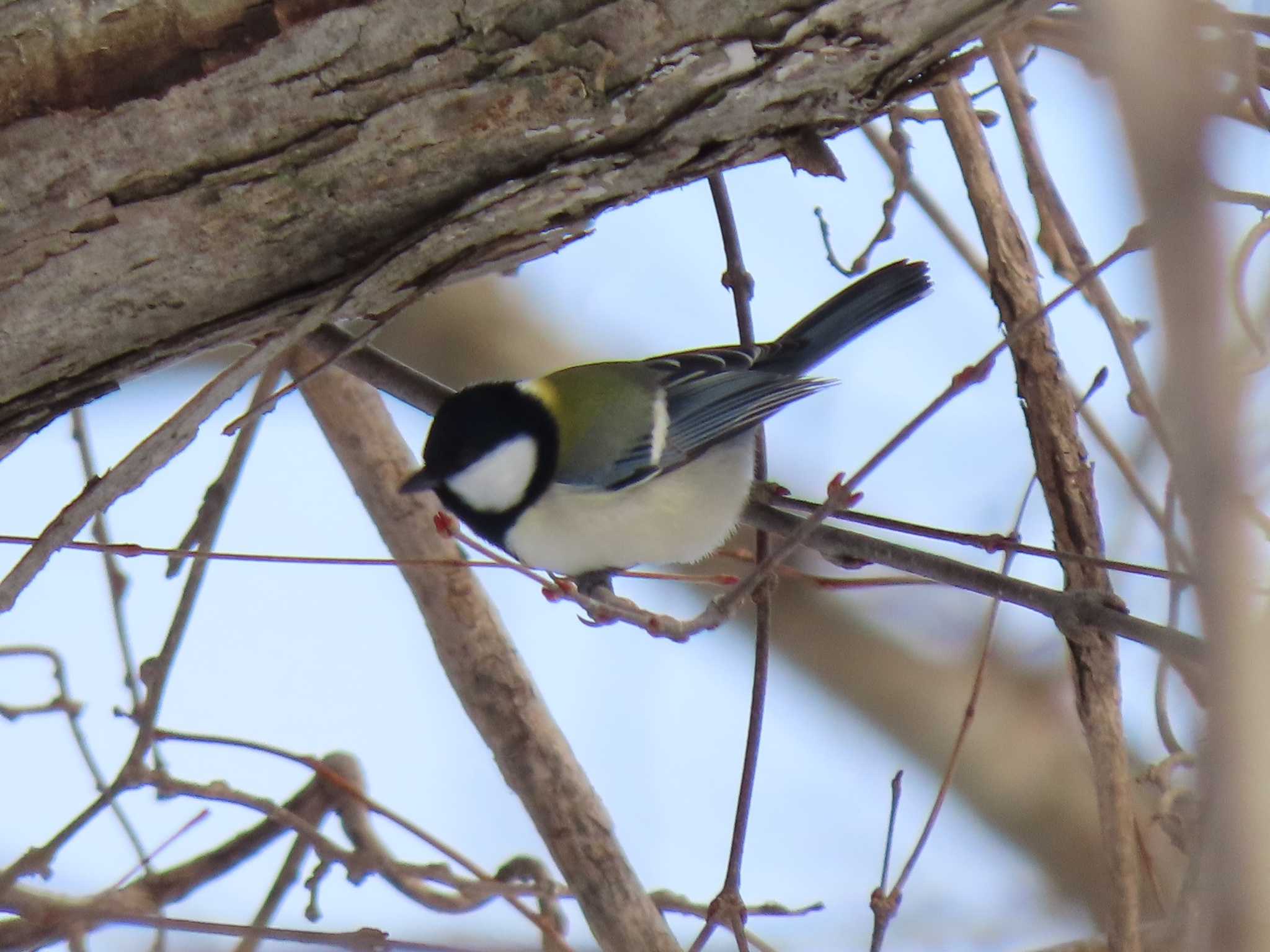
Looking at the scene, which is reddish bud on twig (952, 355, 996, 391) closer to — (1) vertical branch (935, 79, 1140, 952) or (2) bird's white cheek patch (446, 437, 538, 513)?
(1) vertical branch (935, 79, 1140, 952)

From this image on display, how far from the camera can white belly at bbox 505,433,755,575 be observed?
6.05ft

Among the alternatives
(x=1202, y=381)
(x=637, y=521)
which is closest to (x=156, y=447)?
(x=637, y=521)

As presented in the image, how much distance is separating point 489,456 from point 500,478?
0.08 m

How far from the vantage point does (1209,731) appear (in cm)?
33

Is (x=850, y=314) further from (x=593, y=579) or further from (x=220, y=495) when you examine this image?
(x=220, y=495)

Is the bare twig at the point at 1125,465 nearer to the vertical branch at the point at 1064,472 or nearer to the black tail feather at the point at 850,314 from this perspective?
the vertical branch at the point at 1064,472

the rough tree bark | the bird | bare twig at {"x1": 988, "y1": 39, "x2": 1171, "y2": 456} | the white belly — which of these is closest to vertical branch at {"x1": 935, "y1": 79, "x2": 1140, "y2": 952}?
bare twig at {"x1": 988, "y1": 39, "x2": 1171, "y2": 456}

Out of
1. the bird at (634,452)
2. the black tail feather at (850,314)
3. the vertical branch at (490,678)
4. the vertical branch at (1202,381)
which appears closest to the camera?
the vertical branch at (1202,381)

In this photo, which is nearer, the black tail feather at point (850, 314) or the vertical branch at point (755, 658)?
the vertical branch at point (755, 658)

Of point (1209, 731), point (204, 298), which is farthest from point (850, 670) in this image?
point (1209, 731)

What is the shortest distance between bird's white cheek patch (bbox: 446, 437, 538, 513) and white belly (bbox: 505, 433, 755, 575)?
39mm

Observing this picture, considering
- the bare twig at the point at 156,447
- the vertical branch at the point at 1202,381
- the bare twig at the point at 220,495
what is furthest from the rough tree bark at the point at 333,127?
the vertical branch at the point at 1202,381

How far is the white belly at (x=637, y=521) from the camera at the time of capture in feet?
6.05

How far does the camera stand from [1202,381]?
291 mm
